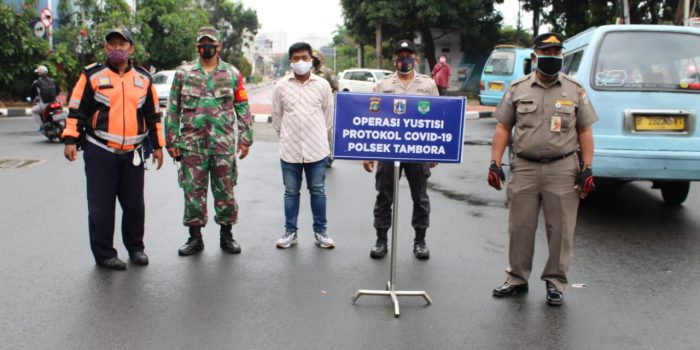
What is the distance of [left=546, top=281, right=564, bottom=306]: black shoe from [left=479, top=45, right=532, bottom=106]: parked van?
1577 centimetres

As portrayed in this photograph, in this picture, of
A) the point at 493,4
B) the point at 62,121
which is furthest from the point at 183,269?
the point at 493,4

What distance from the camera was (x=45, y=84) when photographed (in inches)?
582

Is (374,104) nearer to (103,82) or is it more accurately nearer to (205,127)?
(205,127)

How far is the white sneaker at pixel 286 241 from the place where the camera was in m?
6.18

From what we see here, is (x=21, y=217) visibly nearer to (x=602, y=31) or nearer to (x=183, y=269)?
(x=183, y=269)

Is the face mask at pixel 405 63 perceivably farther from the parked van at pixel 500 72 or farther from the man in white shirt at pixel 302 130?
the parked van at pixel 500 72

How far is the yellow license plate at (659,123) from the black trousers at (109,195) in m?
4.65

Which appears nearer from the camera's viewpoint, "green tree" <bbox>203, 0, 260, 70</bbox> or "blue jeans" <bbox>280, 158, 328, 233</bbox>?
"blue jeans" <bbox>280, 158, 328, 233</bbox>

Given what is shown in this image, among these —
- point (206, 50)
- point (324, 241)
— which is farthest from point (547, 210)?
point (206, 50)

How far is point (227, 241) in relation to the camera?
6.09 metres

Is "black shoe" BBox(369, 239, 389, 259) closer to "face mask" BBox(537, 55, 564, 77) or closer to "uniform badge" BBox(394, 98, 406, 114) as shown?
"uniform badge" BBox(394, 98, 406, 114)

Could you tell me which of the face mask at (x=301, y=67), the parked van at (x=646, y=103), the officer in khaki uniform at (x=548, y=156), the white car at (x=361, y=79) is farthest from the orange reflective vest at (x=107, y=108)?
the white car at (x=361, y=79)

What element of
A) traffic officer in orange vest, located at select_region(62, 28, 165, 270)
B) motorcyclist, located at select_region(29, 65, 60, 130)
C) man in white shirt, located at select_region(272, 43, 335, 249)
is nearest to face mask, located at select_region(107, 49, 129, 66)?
traffic officer in orange vest, located at select_region(62, 28, 165, 270)

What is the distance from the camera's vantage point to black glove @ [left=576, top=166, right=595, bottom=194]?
4688 millimetres
